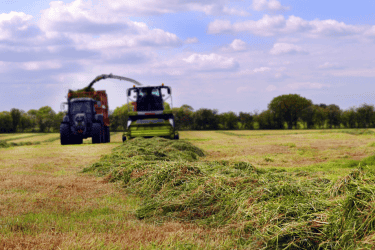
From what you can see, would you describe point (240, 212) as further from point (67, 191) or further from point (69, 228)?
point (67, 191)

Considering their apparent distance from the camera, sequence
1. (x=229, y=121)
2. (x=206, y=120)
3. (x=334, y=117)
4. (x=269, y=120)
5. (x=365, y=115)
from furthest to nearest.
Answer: (x=269, y=120), (x=334, y=117), (x=229, y=121), (x=206, y=120), (x=365, y=115)

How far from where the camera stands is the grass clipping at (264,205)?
3180mm

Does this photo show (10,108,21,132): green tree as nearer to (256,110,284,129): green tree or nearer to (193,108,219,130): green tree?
(193,108,219,130): green tree

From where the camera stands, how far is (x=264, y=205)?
412 centimetres

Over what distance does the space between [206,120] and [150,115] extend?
1261 inches

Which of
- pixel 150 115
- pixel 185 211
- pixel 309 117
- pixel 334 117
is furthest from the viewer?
pixel 309 117

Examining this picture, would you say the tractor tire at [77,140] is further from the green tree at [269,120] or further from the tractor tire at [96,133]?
the green tree at [269,120]

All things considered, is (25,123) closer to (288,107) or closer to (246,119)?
(246,119)

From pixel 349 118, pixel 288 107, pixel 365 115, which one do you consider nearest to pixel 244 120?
pixel 288 107

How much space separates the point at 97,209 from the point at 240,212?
204 centimetres

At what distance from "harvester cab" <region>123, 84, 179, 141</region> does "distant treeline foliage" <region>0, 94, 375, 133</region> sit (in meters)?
29.6

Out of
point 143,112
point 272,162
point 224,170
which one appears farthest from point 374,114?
point 224,170

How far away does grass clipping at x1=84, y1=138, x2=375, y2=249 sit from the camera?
3180 millimetres

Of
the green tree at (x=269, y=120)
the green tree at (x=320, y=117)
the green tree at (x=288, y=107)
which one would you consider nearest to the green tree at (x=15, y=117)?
the green tree at (x=269, y=120)
